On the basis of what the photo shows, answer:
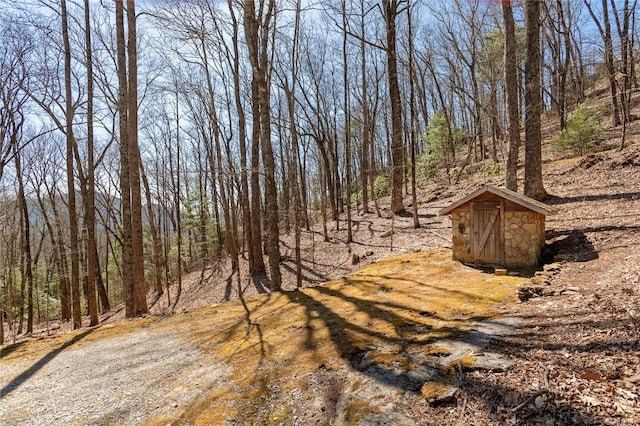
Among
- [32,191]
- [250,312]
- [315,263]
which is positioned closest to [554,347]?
[250,312]

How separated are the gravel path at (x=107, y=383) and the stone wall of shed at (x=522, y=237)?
21.7ft

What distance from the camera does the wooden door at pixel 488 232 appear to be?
7.79m

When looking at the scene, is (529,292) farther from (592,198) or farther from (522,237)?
(592,198)

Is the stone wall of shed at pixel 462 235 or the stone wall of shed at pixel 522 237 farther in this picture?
the stone wall of shed at pixel 462 235

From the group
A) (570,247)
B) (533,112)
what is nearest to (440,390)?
(570,247)

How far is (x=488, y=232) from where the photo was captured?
25.8 feet

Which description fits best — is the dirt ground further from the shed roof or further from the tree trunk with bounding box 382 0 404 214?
the tree trunk with bounding box 382 0 404 214

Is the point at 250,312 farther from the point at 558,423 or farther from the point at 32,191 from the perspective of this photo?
the point at 32,191

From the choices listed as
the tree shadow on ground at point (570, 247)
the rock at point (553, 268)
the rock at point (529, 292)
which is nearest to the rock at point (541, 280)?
the rock at point (529, 292)

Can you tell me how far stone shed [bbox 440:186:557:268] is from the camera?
7418mm

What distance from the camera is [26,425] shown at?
3539mm

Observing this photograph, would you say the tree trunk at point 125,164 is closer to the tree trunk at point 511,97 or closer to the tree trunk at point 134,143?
the tree trunk at point 134,143

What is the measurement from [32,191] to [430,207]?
69.1 ft

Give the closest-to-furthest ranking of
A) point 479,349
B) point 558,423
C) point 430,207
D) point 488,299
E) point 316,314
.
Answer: point 558,423, point 479,349, point 488,299, point 316,314, point 430,207
